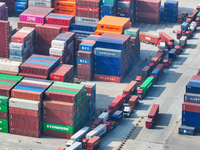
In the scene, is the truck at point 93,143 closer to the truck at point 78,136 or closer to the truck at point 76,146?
the truck at point 76,146

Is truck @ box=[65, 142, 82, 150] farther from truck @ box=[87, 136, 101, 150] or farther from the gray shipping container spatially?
the gray shipping container

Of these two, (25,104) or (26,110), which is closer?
(25,104)

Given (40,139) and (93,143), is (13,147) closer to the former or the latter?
(40,139)

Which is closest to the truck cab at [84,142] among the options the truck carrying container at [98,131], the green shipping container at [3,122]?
the truck carrying container at [98,131]

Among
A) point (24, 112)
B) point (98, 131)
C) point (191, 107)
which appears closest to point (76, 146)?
point (98, 131)

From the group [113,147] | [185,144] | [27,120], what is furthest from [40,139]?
[185,144]

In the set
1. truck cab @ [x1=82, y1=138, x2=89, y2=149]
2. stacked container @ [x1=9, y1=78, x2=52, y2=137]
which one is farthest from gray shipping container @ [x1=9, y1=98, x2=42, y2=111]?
truck cab @ [x1=82, y1=138, x2=89, y2=149]

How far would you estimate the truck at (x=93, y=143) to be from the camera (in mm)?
189500

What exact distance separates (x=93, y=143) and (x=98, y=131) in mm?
6620

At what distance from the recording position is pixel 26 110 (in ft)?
640

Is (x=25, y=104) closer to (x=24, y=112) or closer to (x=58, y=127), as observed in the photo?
(x=24, y=112)

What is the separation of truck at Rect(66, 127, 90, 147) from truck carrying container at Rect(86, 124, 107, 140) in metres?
1.66

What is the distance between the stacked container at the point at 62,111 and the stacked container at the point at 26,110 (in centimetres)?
196

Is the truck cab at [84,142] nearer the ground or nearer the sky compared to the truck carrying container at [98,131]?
nearer the ground
